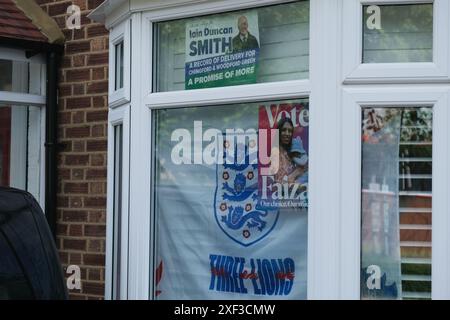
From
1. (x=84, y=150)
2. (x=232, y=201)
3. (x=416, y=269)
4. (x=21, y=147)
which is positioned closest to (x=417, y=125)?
(x=416, y=269)

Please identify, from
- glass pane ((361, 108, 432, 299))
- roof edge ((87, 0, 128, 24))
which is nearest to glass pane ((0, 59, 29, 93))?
roof edge ((87, 0, 128, 24))

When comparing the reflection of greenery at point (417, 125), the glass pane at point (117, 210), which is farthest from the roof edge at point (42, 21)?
the reflection of greenery at point (417, 125)

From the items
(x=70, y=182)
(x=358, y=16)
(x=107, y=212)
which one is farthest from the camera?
(x=70, y=182)

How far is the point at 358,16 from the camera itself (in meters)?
4.75

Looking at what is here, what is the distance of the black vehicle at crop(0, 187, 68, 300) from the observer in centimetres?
391

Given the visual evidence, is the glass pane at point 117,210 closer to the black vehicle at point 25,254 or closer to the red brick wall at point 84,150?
the red brick wall at point 84,150

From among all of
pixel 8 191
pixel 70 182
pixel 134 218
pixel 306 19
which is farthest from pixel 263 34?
pixel 70 182

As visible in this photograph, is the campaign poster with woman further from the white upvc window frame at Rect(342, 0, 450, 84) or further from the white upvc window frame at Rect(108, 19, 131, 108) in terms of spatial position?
the white upvc window frame at Rect(108, 19, 131, 108)

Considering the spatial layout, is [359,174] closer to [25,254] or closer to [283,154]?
[283,154]

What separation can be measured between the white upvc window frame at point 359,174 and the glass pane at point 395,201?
48mm

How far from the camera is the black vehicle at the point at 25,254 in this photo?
3914mm

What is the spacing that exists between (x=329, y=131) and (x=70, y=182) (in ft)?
9.10

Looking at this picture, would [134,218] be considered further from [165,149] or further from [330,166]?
[330,166]

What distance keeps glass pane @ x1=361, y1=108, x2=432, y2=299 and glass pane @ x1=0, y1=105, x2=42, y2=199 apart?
3.29 meters
